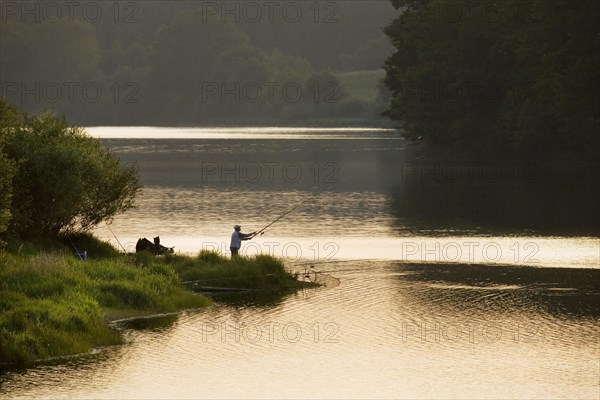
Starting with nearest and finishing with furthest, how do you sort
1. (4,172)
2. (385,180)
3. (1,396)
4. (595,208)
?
(1,396), (4,172), (595,208), (385,180)

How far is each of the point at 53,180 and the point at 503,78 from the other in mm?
86913

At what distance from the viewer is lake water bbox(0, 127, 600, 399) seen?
109 feet

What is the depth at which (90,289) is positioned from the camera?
135 feet

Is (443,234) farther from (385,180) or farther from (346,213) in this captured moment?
(385,180)

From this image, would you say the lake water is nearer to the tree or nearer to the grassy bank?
the grassy bank

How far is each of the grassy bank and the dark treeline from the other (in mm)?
65623

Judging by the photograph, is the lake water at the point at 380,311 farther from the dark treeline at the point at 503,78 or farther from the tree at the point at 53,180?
the dark treeline at the point at 503,78

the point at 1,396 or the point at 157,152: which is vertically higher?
the point at 157,152

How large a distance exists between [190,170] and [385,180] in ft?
80.1

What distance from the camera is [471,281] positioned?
50781 mm

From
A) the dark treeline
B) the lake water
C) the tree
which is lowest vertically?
the lake water

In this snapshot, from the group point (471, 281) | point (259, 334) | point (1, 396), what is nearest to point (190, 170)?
point (471, 281)

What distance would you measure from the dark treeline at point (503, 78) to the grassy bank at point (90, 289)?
65623 millimetres

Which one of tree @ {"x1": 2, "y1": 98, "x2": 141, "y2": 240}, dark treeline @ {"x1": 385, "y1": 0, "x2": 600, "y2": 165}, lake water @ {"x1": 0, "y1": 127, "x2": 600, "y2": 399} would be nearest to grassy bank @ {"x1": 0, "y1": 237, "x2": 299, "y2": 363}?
lake water @ {"x1": 0, "y1": 127, "x2": 600, "y2": 399}
